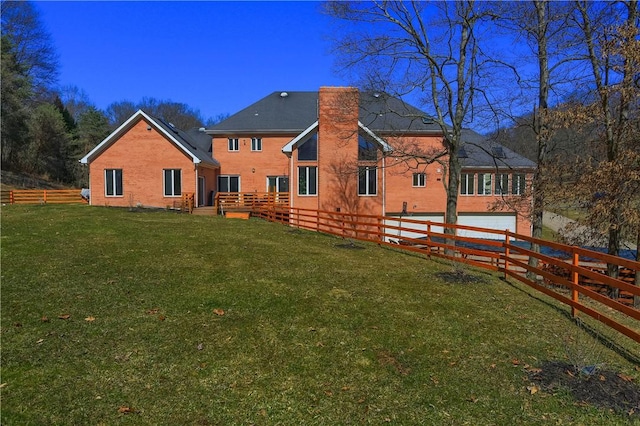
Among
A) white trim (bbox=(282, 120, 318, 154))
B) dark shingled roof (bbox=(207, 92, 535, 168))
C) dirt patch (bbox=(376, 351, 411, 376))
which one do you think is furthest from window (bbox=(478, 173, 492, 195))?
dirt patch (bbox=(376, 351, 411, 376))

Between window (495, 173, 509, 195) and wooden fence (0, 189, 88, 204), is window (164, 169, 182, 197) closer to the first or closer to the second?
wooden fence (0, 189, 88, 204)

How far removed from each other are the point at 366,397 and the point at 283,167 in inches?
1123

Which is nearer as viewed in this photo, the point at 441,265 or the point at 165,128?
the point at 441,265

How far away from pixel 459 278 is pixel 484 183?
21.7 m

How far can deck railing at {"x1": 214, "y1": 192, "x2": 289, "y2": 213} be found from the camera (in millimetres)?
26969

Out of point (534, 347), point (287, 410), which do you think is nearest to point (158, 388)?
point (287, 410)

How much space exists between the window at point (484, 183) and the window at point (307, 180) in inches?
512

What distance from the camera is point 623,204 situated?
32.1 ft

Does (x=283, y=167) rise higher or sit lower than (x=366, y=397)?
higher

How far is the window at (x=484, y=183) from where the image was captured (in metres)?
28.8

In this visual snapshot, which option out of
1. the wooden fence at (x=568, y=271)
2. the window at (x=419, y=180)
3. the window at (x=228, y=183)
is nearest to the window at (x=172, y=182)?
the window at (x=228, y=183)

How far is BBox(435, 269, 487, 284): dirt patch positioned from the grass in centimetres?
26

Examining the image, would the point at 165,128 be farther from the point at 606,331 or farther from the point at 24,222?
the point at 606,331

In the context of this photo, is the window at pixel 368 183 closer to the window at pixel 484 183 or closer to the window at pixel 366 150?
the window at pixel 366 150
